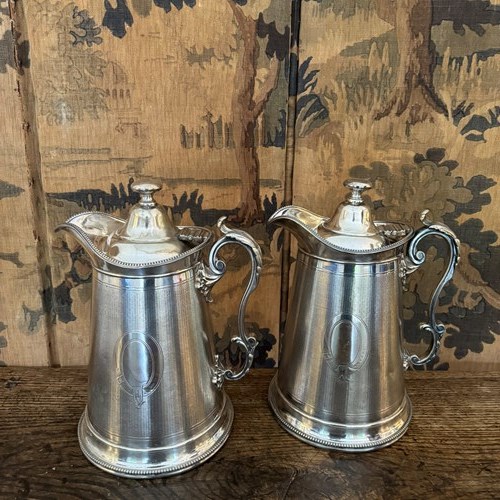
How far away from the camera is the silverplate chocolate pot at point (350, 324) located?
64 centimetres

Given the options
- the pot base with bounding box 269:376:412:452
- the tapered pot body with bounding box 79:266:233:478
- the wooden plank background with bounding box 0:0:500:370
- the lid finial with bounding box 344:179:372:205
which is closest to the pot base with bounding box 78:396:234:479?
the tapered pot body with bounding box 79:266:233:478

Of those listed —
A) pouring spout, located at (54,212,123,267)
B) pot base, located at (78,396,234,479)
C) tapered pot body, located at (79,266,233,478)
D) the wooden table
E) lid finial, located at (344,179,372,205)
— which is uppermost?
lid finial, located at (344,179,372,205)

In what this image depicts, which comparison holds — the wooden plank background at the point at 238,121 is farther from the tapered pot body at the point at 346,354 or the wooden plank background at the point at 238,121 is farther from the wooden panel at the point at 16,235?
the tapered pot body at the point at 346,354

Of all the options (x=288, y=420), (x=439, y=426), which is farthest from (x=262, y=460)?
(x=439, y=426)

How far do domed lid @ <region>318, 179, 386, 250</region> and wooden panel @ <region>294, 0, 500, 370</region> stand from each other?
0.50 feet

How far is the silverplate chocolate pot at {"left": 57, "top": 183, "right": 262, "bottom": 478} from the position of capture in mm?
596

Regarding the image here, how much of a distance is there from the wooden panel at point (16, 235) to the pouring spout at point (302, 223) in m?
0.40

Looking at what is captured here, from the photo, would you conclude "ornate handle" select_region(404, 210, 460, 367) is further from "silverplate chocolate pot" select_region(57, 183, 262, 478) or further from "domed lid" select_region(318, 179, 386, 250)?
"silverplate chocolate pot" select_region(57, 183, 262, 478)

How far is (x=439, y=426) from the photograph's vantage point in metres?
0.73

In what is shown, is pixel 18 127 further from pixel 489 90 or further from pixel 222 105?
pixel 489 90

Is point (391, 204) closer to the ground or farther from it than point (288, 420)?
farther from it

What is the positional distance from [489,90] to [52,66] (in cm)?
65

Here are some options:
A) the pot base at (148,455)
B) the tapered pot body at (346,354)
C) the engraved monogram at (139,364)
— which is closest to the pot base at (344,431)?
the tapered pot body at (346,354)

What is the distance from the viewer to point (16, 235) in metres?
0.80
